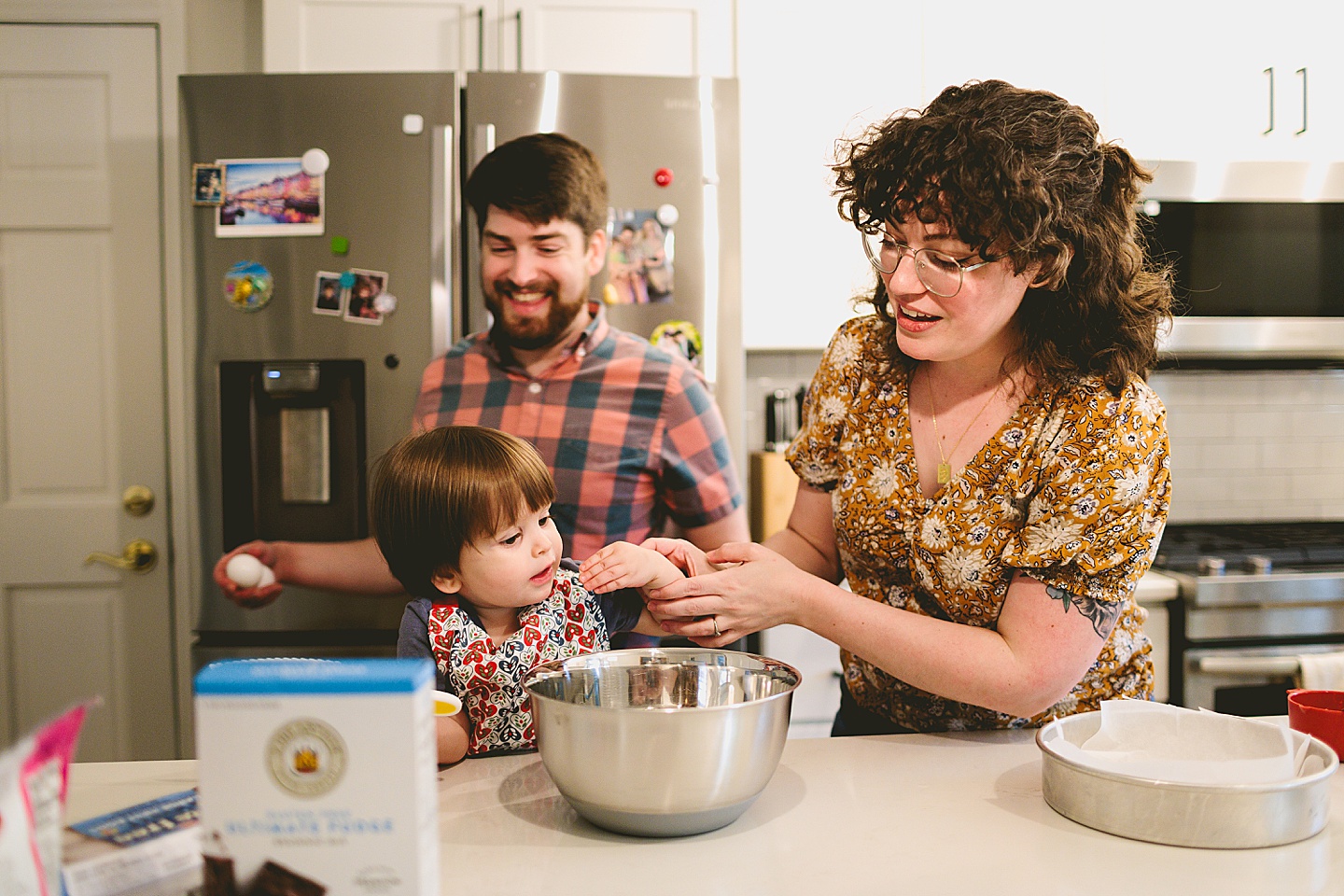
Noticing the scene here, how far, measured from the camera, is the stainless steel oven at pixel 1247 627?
2.36 meters

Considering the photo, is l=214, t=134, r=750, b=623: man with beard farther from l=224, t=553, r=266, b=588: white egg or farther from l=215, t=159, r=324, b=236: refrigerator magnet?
l=215, t=159, r=324, b=236: refrigerator magnet

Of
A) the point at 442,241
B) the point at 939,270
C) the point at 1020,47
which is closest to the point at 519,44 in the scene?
the point at 442,241

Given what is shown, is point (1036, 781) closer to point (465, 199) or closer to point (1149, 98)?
point (465, 199)

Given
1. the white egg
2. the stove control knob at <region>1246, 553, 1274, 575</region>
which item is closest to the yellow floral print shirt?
the white egg

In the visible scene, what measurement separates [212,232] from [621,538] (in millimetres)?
1145

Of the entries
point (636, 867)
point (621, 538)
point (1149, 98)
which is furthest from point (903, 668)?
point (1149, 98)

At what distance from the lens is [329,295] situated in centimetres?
216

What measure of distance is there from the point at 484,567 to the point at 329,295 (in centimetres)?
116

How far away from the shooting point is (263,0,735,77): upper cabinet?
2326 mm

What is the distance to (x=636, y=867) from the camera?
0.84 meters

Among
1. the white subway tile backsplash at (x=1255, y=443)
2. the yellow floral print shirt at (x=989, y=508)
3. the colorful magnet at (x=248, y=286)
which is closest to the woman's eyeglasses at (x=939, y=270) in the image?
the yellow floral print shirt at (x=989, y=508)

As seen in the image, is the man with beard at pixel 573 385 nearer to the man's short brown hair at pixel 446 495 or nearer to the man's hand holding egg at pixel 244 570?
the man's hand holding egg at pixel 244 570

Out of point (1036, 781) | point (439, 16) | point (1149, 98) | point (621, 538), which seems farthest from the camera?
point (1149, 98)

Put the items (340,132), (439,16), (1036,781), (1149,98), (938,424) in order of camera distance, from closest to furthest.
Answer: (1036,781), (938,424), (340,132), (439,16), (1149,98)
